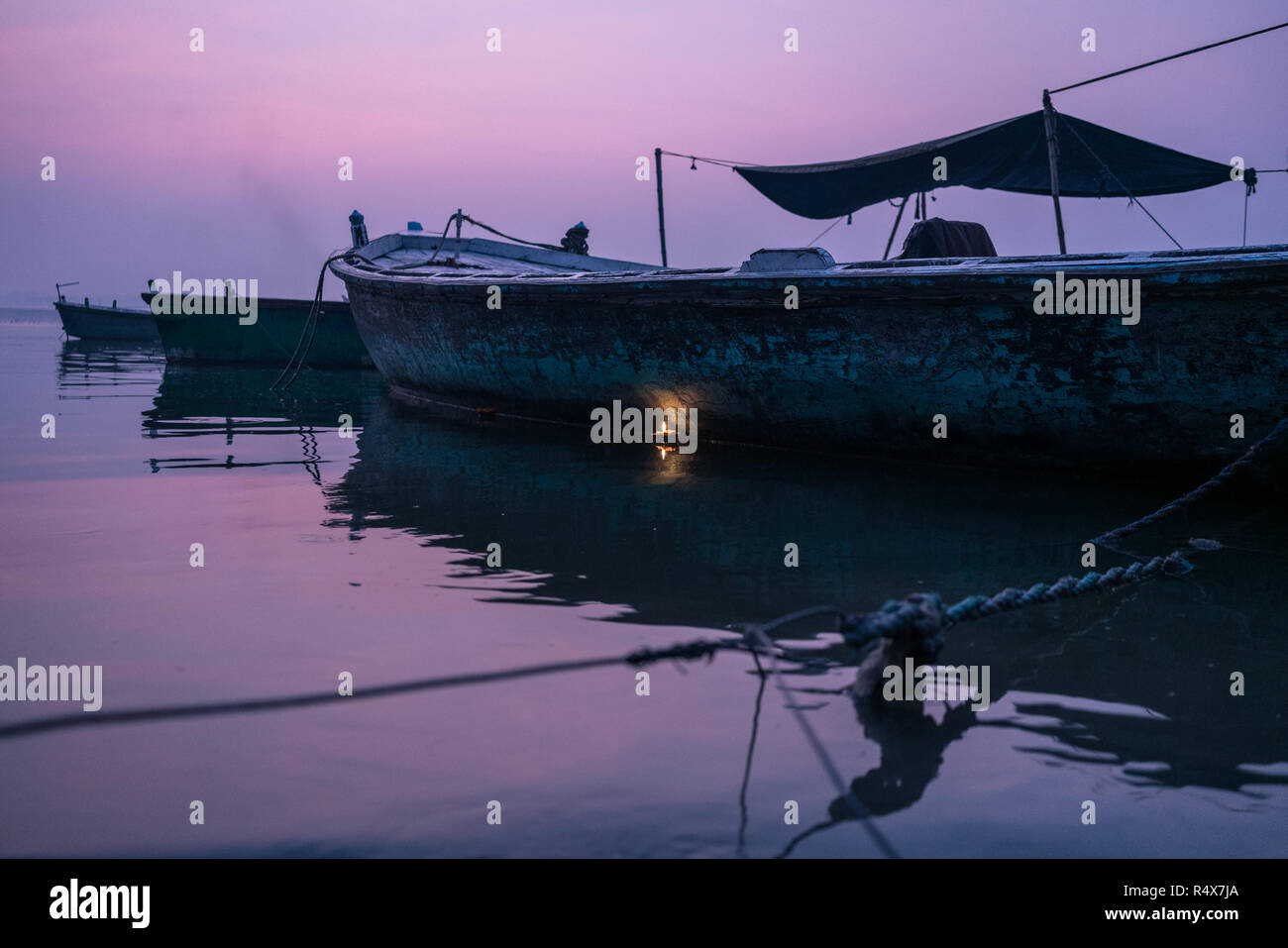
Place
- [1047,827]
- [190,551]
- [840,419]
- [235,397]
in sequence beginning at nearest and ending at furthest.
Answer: [1047,827] < [190,551] < [840,419] < [235,397]

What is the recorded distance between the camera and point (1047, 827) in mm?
1987

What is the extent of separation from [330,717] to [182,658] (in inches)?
28.9

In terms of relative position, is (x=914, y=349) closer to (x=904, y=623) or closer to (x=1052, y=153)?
(x=904, y=623)

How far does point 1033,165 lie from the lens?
1054 centimetres

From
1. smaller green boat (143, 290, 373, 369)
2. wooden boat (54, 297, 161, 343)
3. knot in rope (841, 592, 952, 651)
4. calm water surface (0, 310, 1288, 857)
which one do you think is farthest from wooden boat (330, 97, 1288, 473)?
wooden boat (54, 297, 161, 343)

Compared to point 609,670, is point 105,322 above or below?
above

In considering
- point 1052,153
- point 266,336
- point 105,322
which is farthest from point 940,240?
point 105,322

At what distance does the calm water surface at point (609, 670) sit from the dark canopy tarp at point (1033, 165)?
5587mm

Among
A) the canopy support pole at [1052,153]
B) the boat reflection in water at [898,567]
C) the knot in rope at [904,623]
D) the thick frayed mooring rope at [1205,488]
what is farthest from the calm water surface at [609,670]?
the canopy support pole at [1052,153]

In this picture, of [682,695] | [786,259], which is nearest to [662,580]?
[682,695]

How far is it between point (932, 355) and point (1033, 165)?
5.77 metres

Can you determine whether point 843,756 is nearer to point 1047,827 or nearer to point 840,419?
point 1047,827

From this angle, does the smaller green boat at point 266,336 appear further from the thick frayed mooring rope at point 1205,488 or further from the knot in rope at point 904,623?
the knot in rope at point 904,623
